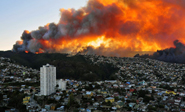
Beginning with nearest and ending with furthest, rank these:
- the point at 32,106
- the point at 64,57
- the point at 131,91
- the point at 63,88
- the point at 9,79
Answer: the point at 32,106 → the point at 131,91 → the point at 63,88 → the point at 9,79 → the point at 64,57

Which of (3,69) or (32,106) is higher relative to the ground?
(3,69)

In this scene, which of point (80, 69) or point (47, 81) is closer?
point (47, 81)

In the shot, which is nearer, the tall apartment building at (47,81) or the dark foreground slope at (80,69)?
the tall apartment building at (47,81)

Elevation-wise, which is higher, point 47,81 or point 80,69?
point 80,69

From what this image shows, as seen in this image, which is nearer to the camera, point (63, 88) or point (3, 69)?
point (63, 88)

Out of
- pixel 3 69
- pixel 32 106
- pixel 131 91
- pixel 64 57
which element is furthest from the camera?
pixel 64 57

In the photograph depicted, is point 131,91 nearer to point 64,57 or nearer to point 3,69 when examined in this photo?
point 3,69

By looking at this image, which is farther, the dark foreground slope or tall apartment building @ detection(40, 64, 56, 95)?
the dark foreground slope

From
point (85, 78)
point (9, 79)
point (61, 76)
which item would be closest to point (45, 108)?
point (9, 79)
